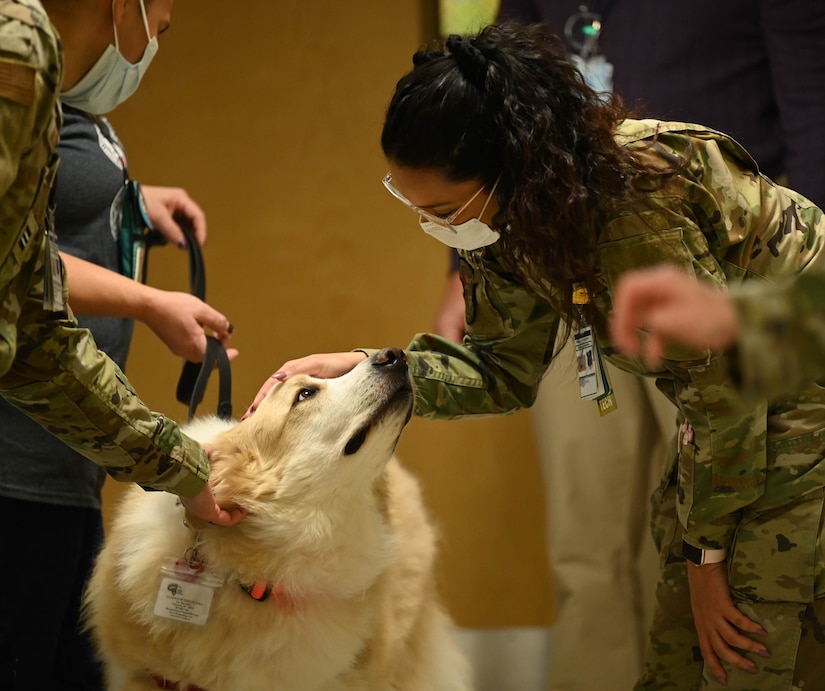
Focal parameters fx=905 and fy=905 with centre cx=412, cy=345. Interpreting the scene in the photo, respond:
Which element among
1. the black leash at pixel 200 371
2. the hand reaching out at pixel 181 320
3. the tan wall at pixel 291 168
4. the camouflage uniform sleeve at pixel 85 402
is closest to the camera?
the camouflage uniform sleeve at pixel 85 402

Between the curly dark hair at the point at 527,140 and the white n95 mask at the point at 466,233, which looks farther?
the white n95 mask at the point at 466,233

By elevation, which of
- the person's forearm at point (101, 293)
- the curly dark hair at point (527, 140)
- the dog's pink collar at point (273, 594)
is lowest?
the dog's pink collar at point (273, 594)

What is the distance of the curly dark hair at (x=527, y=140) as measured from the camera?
4.43 feet

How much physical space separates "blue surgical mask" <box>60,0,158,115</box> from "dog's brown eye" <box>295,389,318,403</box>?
26.6 inches

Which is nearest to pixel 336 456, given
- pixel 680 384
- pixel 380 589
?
pixel 380 589

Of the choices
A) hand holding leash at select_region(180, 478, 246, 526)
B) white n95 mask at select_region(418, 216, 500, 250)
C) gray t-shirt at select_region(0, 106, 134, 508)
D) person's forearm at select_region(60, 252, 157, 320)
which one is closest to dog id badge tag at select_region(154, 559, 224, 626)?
hand holding leash at select_region(180, 478, 246, 526)

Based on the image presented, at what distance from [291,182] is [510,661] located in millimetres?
1790

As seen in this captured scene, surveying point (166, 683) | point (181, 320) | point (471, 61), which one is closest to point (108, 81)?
point (181, 320)

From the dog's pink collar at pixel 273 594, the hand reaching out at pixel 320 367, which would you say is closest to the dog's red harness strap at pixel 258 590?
the dog's pink collar at pixel 273 594

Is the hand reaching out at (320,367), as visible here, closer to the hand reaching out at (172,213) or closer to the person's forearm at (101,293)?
the person's forearm at (101,293)

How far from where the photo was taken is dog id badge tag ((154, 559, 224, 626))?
1674 millimetres

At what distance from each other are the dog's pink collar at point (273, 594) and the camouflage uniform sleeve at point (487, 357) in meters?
0.43

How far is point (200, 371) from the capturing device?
6.30 ft

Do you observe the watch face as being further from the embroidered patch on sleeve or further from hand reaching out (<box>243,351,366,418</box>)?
the embroidered patch on sleeve
